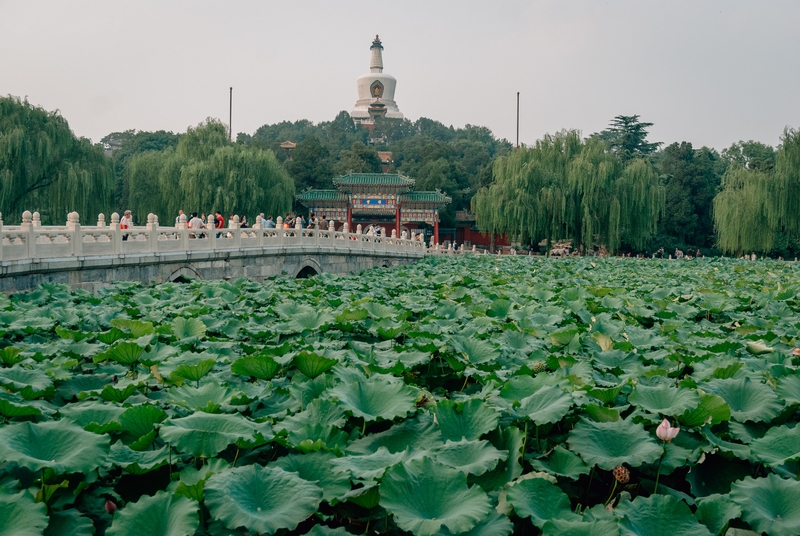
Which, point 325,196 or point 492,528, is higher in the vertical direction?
point 325,196

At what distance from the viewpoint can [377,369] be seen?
2701 mm

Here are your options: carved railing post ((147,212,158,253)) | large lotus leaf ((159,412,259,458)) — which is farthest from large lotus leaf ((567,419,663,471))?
carved railing post ((147,212,158,253))

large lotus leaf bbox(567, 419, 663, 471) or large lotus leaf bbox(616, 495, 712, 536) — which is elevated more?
large lotus leaf bbox(567, 419, 663, 471)

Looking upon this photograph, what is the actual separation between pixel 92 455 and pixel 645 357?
243cm

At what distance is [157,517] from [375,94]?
218 feet

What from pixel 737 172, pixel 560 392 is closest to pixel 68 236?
pixel 560 392

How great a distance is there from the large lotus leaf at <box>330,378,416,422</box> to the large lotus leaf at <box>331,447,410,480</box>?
22cm

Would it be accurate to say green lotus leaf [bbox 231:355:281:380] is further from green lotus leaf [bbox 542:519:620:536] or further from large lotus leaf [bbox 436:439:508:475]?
green lotus leaf [bbox 542:519:620:536]

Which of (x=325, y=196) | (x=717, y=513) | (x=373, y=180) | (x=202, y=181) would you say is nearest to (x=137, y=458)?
(x=717, y=513)

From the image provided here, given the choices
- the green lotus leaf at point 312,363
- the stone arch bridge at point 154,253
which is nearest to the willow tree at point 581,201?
the stone arch bridge at point 154,253

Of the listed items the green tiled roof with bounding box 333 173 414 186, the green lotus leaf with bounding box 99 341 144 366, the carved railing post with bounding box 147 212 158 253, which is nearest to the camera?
the green lotus leaf with bounding box 99 341 144 366

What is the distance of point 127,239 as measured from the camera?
37.8ft

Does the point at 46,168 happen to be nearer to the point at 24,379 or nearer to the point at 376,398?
the point at 24,379

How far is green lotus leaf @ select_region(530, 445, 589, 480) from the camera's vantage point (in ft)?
5.96
